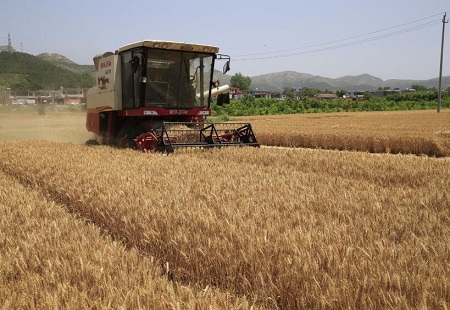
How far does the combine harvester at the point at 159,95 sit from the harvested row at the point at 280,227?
4.06 metres

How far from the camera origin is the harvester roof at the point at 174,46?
32.8 feet

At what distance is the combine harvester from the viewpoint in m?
10.2

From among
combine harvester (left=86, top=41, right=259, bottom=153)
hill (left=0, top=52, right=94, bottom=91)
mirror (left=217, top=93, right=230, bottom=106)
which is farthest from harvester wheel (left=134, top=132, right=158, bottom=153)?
hill (left=0, top=52, right=94, bottom=91)

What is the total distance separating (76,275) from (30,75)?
140424mm

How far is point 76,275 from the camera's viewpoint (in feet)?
7.50

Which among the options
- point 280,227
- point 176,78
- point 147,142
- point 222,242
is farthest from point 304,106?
point 222,242

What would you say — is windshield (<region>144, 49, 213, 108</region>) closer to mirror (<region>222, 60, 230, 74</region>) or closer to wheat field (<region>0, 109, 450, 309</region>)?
mirror (<region>222, 60, 230, 74</region>)

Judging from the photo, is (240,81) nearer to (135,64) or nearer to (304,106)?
(304,106)

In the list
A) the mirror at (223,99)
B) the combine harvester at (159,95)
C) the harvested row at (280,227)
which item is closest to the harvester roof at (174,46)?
the combine harvester at (159,95)

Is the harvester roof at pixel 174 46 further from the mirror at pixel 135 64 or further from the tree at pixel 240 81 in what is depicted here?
the tree at pixel 240 81

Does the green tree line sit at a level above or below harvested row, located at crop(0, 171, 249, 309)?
above

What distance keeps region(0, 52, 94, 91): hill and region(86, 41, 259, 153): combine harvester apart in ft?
364

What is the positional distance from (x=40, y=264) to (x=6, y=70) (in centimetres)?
14071

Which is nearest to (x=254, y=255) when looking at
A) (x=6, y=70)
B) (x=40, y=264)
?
(x=40, y=264)
